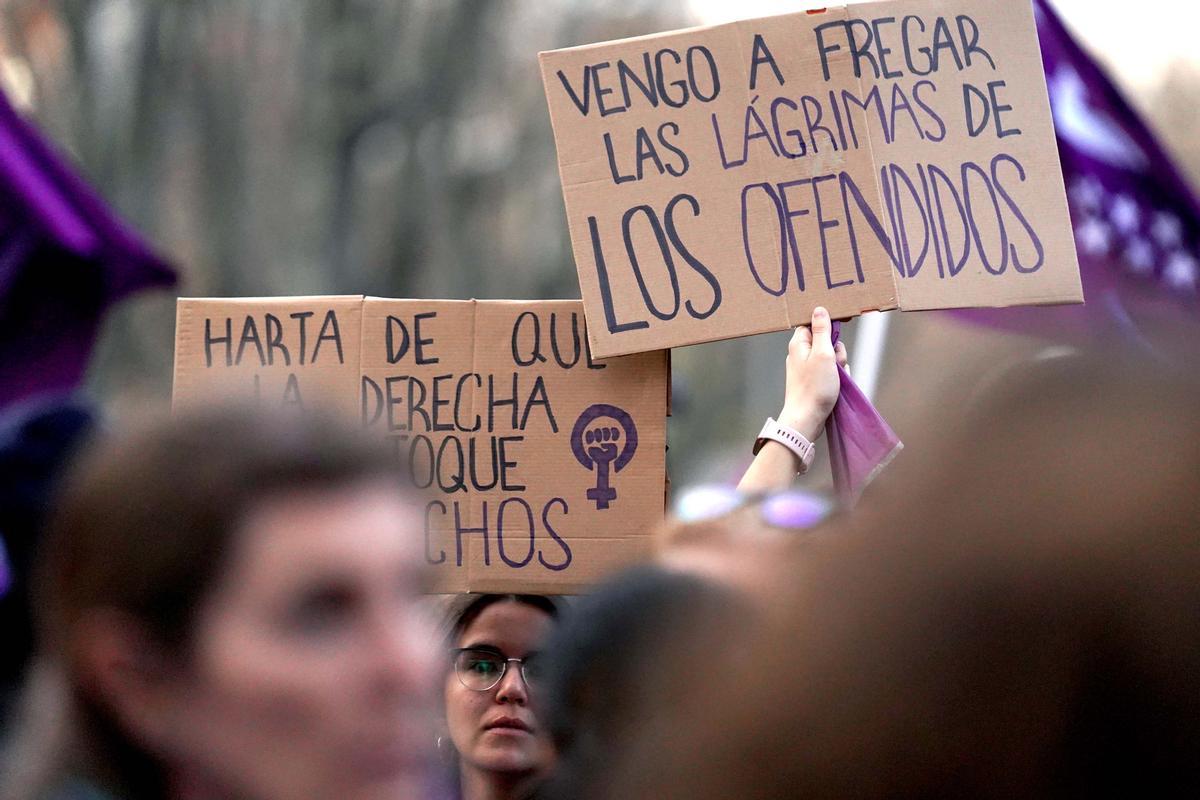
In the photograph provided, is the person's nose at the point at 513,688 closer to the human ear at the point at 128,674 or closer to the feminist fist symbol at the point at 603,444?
the feminist fist symbol at the point at 603,444

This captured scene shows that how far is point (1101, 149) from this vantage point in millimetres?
5410

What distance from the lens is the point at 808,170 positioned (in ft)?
10.1

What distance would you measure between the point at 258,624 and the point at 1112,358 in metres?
0.66

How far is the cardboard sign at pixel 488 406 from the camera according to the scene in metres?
3.08

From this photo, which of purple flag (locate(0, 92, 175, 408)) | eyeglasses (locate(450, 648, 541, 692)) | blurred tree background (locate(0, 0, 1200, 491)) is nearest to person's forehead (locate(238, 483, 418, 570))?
eyeglasses (locate(450, 648, 541, 692))

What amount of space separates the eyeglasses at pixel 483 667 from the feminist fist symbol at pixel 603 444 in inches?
12.8

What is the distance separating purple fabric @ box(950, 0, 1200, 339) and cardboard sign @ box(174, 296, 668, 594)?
8.21 ft

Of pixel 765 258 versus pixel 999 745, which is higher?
pixel 765 258

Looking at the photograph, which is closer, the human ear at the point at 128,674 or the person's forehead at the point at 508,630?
the human ear at the point at 128,674

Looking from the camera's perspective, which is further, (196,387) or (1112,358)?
(196,387)

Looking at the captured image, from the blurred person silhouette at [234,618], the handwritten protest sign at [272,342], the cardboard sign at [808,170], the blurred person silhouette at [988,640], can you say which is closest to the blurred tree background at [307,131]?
the handwritten protest sign at [272,342]

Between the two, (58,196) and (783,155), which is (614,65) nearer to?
(783,155)

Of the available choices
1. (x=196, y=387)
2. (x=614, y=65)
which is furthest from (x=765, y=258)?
(x=196, y=387)

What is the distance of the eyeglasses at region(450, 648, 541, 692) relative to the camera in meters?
3.05
